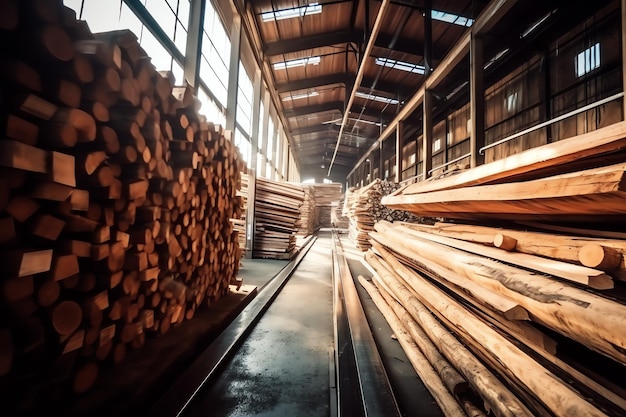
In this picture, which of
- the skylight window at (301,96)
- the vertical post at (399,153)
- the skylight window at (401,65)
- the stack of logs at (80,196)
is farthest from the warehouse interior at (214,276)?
the skylight window at (301,96)

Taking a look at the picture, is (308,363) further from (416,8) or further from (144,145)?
(416,8)

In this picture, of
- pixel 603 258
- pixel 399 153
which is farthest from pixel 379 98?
pixel 603 258

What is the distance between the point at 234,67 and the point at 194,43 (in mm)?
2223

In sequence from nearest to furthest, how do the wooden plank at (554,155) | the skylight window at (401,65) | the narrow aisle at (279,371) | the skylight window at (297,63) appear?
the wooden plank at (554,155)
the narrow aisle at (279,371)
the skylight window at (401,65)
the skylight window at (297,63)

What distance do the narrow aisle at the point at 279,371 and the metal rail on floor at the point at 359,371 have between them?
0.43ft

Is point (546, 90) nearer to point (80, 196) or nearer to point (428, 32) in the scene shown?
point (428, 32)

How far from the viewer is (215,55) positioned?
22.0ft

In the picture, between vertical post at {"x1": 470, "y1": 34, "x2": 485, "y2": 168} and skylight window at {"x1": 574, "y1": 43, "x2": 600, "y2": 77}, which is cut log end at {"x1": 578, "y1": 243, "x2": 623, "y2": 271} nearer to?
vertical post at {"x1": 470, "y1": 34, "x2": 485, "y2": 168}

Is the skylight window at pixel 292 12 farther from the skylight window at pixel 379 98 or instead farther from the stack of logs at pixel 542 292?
the stack of logs at pixel 542 292

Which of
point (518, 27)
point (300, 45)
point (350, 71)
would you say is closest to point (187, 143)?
point (518, 27)

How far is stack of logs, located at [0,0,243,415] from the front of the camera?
4.18 ft

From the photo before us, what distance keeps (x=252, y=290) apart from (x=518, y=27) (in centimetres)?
793

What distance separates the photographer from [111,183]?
5.65 ft

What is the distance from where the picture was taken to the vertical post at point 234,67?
278 inches
